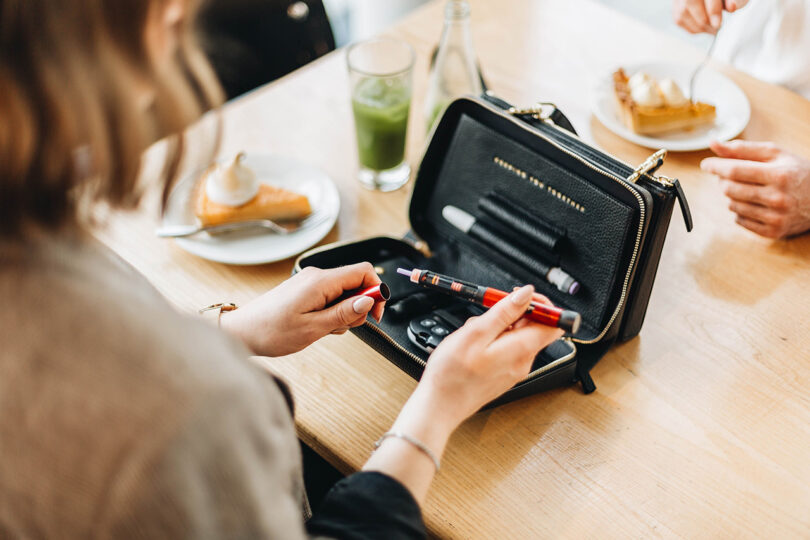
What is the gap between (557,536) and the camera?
2.26 ft

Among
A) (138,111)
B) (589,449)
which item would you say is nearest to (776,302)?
(589,449)

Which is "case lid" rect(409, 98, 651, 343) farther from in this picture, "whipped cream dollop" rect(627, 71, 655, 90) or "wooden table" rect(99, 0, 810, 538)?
"whipped cream dollop" rect(627, 71, 655, 90)

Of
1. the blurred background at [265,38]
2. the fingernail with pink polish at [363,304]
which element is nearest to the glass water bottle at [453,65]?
the fingernail with pink polish at [363,304]

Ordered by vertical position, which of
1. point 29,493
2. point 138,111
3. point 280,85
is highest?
point 138,111

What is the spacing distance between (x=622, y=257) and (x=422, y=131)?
0.55 m

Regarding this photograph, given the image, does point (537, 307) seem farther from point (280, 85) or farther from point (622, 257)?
point (280, 85)

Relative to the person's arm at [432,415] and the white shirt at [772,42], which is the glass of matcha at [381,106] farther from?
the white shirt at [772,42]

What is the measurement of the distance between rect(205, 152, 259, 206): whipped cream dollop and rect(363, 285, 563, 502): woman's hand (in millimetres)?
483

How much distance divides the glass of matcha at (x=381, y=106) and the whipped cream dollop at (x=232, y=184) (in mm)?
206

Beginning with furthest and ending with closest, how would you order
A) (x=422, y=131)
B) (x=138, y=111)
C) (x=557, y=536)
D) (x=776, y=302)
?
(x=422, y=131)
(x=776, y=302)
(x=557, y=536)
(x=138, y=111)

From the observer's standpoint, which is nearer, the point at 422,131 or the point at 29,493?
the point at 29,493

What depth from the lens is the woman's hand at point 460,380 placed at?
0.64 meters

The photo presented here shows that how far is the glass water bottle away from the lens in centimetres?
108

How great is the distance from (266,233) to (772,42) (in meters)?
1.13
